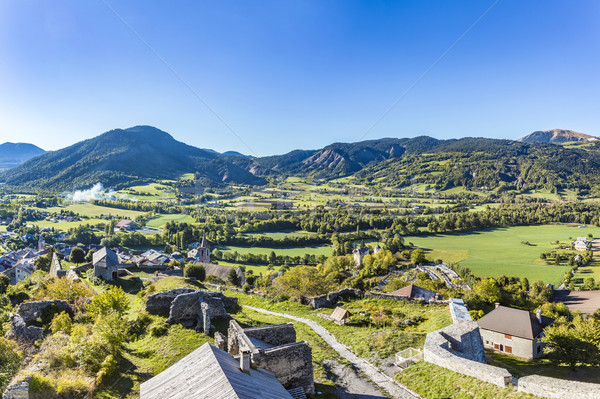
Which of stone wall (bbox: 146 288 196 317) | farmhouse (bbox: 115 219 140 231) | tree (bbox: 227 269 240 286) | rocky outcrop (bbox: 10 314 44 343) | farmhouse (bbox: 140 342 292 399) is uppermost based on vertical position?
farmhouse (bbox: 140 342 292 399)

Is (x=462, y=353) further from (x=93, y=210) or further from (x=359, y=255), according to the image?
(x=93, y=210)

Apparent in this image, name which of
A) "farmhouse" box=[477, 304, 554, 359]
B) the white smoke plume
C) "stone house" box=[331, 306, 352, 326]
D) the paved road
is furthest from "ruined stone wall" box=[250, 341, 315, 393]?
the white smoke plume

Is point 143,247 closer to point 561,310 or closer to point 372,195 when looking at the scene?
point 561,310

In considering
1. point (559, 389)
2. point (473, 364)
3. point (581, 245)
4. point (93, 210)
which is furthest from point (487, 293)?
point (93, 210)

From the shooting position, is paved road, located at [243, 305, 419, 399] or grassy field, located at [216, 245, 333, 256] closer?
paved road, located at [243, 305, 419, 399]

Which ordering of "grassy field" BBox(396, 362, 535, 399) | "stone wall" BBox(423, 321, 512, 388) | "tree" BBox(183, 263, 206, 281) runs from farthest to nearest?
"tree" BBox(183, 263, 206, 281) < "stone wall" BBox(423, 321, 512, 388) < "grassy field" BBox(396, 362, 535, 399)

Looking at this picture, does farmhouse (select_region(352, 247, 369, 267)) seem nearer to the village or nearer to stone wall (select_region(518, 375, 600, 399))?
the village

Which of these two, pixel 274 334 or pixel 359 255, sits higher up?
pixel 274 334
